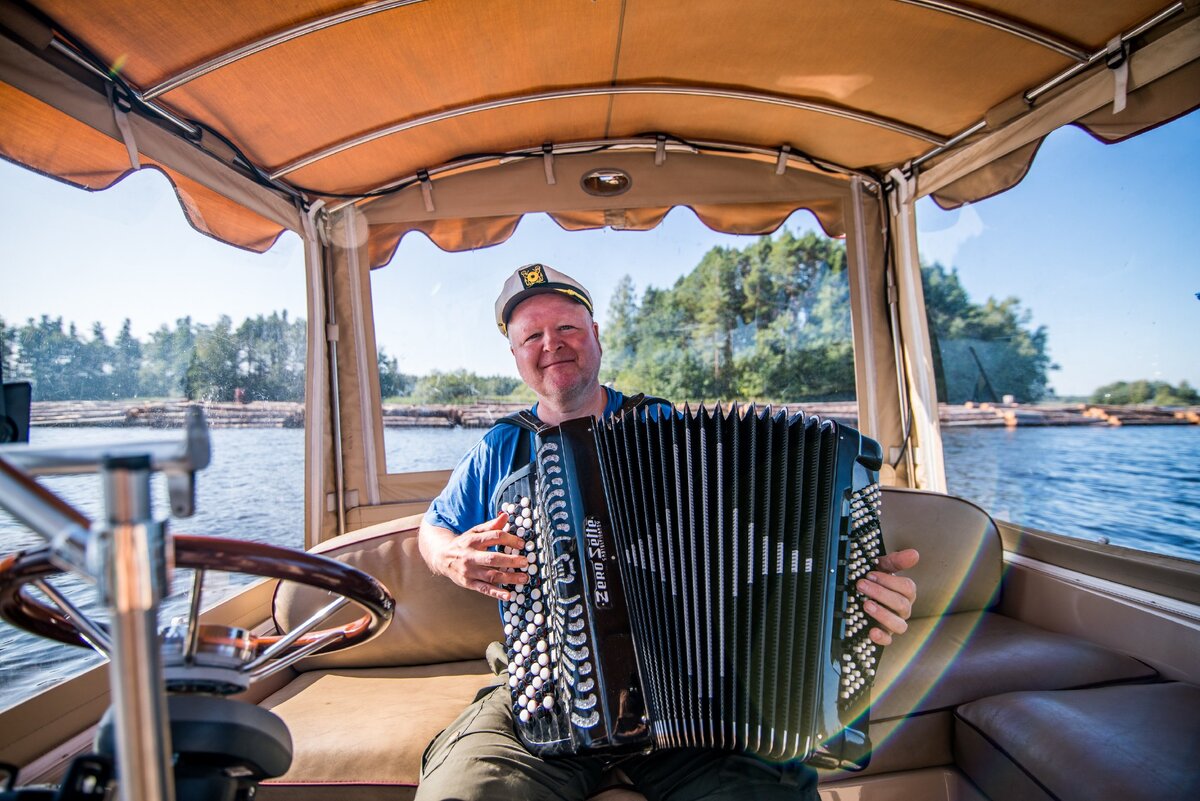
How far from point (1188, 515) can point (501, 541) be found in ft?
9.40

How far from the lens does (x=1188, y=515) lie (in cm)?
262

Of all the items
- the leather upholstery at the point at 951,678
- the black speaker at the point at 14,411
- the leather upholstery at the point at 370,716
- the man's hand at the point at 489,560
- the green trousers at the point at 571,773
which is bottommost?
→ the leather upholstery at the point at 951,678

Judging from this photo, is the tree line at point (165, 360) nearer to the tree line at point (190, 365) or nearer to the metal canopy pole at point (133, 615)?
the tree line at point (190, 365)

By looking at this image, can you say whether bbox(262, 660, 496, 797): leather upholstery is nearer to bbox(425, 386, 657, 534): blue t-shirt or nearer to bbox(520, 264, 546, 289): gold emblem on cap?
bbox(425, 386, 657, 534): blue t-shirt

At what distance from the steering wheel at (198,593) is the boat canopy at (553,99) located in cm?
167

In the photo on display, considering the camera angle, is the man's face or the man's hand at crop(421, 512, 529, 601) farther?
the man's face

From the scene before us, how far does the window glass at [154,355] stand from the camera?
1.95 meters

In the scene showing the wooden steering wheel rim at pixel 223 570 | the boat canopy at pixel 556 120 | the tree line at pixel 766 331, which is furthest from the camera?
the tree line at pixel 766 331

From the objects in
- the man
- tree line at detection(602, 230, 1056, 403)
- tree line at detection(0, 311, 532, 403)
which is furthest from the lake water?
the man

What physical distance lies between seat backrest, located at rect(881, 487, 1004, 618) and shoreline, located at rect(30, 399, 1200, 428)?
0.58 metres

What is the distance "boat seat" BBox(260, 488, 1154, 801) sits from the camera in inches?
73.8

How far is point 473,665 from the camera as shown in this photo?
252 cm

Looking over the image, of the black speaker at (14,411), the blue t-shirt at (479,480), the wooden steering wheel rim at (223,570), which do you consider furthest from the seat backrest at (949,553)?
the black speaker at (14,411)

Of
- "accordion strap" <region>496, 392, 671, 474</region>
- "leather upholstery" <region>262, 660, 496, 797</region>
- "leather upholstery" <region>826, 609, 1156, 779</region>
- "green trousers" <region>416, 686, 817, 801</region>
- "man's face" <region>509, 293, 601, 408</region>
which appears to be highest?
"man's face" <region>509, 293, 601, 408</region>
